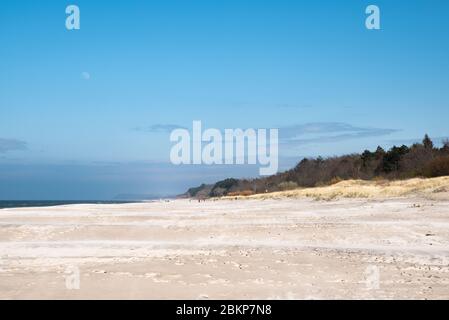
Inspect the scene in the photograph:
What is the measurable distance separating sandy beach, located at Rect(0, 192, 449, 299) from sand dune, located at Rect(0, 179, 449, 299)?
0.02 metres

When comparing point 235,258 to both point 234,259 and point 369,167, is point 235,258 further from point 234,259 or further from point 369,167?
point 369,167

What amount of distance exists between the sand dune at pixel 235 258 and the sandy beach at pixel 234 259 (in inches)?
0.9

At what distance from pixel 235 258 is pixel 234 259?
0.60 feet

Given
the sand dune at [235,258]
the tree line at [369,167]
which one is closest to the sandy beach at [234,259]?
the sand dune at [235,258]

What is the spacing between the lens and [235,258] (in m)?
12.6

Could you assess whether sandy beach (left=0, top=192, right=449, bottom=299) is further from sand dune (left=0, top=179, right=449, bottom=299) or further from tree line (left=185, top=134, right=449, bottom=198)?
tree line (left=185, top=134, right=449, bottom=198)

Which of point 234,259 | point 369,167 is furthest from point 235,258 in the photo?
point 369,167

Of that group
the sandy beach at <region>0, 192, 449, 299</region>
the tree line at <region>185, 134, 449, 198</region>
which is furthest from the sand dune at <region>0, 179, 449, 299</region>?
the tree line at <region>185, 134, 449, 198</region>

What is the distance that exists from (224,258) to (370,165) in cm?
6765

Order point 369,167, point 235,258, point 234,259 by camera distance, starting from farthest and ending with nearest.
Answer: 1. point 369,167
2. point 235,258
3. point 234,259

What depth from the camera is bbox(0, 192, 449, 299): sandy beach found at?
8922 mm

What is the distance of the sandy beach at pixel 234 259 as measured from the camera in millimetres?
8922

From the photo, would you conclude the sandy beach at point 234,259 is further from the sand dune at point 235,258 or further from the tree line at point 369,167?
the tree line at point 369,167

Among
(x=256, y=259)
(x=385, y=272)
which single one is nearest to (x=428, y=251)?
(x=385, y=272)
